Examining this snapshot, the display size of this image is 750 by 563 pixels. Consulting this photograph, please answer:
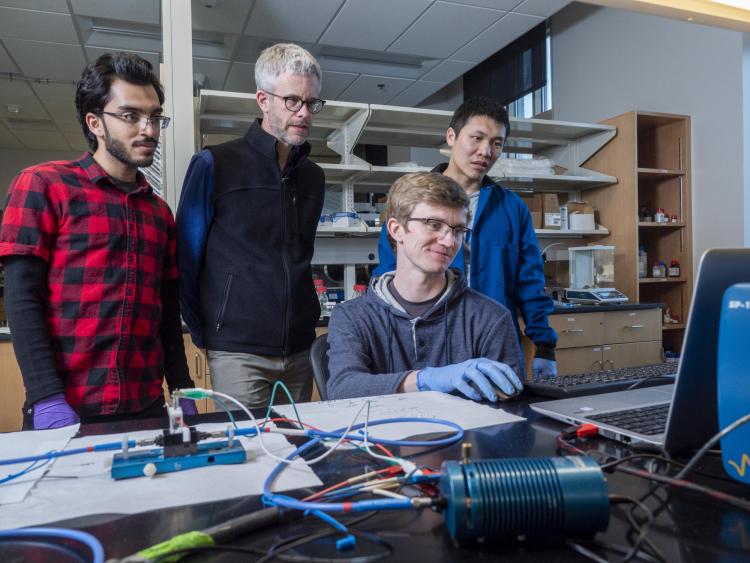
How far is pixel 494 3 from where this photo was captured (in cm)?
339

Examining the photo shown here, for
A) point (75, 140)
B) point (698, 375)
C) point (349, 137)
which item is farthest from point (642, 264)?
point (75, 140)

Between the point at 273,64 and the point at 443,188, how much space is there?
62cm

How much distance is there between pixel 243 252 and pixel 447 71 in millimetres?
3540

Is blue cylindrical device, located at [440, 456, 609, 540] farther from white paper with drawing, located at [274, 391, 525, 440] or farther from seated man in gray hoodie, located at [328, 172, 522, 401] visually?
seated man in gray hoodie, located at [328, 172, 522, 401]

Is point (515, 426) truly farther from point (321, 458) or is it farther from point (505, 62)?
point (505, 62)

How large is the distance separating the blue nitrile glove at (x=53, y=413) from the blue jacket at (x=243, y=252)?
48cm

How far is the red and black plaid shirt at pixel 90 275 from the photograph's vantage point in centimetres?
118

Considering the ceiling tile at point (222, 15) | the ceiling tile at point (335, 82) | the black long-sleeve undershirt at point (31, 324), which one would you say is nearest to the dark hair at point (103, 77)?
the black long-sleeve undershirt at point (31, 324)

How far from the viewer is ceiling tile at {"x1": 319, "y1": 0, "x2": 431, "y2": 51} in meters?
3.39

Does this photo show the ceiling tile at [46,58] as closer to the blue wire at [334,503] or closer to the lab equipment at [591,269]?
the lab equipment at [591,269]

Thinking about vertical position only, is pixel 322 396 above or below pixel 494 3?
below

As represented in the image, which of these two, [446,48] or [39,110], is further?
[39,110]

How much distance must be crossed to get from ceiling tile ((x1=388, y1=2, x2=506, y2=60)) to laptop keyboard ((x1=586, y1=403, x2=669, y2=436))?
321cm

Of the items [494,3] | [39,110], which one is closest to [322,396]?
[494,3]
